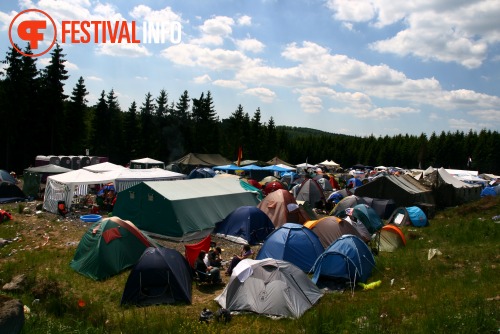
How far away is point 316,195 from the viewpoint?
953 inches

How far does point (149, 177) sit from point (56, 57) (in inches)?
964

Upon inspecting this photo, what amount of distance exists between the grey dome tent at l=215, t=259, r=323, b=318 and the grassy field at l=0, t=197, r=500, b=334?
28cm

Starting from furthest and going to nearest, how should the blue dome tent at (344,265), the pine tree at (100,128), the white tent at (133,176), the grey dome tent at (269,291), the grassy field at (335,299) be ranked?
the pine tree at (100,128) → the white tent at (133,176) → the blue dome tent at (344,265) → the grey dome tent at (269,291) → the grassy field at (335,299)

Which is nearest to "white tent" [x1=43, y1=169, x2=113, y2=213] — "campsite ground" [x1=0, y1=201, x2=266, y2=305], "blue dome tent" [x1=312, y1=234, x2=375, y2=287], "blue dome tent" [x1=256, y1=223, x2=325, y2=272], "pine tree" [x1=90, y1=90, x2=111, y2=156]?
"campsite ground" [x1=0, y1=201, x2=266, y2=305]

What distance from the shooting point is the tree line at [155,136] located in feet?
120

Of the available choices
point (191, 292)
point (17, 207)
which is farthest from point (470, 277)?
point (17, 207)

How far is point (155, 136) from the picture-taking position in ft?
181

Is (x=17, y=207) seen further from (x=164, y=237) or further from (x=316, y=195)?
(x=316, y=195)

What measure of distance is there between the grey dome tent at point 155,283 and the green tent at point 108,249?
2.06 m

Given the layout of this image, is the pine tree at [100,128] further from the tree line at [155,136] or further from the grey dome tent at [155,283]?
the grey dome tent at [155,283]

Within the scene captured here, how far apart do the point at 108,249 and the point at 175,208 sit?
12.6 ft

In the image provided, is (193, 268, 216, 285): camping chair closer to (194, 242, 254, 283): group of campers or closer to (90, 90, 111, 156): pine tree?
(194, 242, 254, 283): group of campers

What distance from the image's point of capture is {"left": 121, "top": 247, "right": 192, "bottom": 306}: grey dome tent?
9.09 m

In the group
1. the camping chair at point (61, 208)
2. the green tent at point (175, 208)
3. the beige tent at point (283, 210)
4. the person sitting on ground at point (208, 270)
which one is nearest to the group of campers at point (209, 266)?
the person sitting on ground at point (208, 270)
